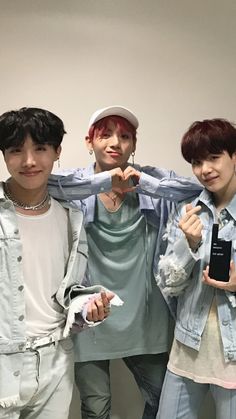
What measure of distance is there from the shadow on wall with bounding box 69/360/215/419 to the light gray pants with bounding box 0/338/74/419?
61 cm

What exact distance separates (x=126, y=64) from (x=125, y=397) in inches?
48.5

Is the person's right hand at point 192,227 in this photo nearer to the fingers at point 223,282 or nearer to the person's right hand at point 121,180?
the fingers at point 223,282

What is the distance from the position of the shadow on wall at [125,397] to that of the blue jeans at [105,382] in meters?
0.23

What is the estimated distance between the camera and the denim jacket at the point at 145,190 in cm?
124

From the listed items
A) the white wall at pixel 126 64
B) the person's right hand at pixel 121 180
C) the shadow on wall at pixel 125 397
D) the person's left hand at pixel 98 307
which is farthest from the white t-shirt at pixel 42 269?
the shadow on wall at pixel 125 397

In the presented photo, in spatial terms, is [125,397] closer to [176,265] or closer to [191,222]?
[176,265]

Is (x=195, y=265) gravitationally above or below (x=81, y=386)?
above

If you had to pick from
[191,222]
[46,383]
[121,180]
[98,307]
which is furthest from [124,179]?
[46,383]

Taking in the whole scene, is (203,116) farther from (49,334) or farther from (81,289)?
(49,334)

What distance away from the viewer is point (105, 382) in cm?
141

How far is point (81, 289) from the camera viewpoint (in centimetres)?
111

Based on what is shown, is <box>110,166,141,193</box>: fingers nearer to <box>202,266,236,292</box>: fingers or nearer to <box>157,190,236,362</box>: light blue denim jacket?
<box>157,190,236,362</box>: light blue denim jacket

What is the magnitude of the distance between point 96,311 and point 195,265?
11.9 inches

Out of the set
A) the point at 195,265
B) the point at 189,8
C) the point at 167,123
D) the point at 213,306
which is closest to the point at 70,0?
the point at 189,8
